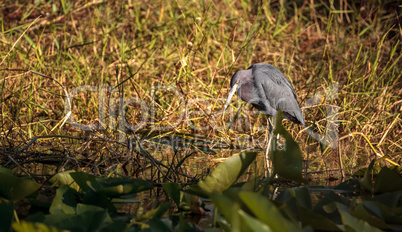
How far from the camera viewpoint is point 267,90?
4.34m

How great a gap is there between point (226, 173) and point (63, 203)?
0.61 m

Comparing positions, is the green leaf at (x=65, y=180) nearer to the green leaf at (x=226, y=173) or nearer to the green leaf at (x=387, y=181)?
the green leaf at (x=226, y=173)

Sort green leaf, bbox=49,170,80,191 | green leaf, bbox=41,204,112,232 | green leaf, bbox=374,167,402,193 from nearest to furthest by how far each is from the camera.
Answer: green leaf, bbox=41,204,112,232 < green leaf, bbox=49,170,80,191 < green leaf, bbox=374,167,402,193

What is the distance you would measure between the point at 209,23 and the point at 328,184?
2.94 metres

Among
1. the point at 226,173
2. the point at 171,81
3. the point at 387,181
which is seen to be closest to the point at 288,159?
the point at 226,173

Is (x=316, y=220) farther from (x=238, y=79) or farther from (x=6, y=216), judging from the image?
(x=238, y=79)

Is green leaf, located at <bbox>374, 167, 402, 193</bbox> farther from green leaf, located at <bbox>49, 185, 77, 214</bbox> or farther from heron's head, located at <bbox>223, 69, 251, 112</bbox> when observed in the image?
heron's head, located at <bbox>223, 69, 251, 112</bbox>

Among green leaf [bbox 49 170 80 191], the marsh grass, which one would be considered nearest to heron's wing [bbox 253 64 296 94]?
the marsh grass

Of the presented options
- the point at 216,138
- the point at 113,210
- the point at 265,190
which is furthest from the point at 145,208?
the point at 216,138

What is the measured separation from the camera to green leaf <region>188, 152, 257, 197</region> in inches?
74.5

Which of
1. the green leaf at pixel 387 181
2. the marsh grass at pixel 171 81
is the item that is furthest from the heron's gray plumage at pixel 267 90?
the green leaf at pixel 387 181

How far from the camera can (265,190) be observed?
7.05ft

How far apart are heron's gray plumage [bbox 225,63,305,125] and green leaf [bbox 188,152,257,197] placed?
226 cm

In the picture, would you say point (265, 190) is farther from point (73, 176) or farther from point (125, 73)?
point (125, 73)
